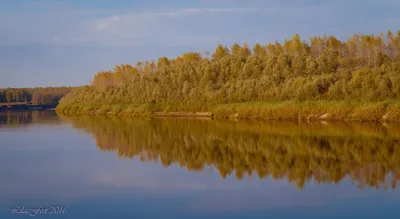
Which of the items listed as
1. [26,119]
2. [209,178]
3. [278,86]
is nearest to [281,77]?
[278,86]

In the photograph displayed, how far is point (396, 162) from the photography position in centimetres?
1523

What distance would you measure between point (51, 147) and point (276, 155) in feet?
35.1

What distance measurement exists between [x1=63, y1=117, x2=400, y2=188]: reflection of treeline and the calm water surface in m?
0.04

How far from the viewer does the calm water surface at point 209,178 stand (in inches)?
397

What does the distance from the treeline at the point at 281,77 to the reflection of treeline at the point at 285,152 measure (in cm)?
1134

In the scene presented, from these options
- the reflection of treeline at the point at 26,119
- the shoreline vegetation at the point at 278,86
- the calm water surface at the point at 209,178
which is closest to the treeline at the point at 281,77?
the shoreline vegetation at the point at 278,86

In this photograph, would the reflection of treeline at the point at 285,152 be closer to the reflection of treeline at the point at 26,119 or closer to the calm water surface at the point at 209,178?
the calm water surface at the point at 209,178

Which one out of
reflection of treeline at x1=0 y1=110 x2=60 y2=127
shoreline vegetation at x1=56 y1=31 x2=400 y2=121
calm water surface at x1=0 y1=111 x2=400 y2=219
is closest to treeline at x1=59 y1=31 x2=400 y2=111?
shoreline vegetation at x1=56 y1=31 x2=400 y2=121

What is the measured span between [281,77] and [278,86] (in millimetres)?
3882

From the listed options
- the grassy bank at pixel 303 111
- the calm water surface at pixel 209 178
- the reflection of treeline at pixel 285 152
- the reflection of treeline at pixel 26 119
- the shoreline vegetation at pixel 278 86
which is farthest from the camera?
the reflection of treeline at pixel 26 119

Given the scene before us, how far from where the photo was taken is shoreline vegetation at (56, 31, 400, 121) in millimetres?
36344

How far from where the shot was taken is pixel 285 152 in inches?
723

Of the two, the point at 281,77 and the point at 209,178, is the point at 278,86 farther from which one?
the point at 209,178

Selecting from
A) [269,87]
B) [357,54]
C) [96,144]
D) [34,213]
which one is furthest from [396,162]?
[357,54]
